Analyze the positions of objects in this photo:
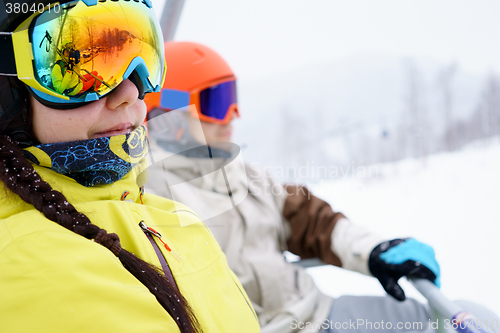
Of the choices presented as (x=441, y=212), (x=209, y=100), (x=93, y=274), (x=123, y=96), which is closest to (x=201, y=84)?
(x=209, y=100)

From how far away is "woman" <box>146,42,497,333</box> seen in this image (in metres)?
1.35

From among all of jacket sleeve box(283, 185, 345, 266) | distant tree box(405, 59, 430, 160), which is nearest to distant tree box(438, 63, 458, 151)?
distant tree box(405, 59, 430, 160)

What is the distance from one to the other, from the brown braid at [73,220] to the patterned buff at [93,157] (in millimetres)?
32

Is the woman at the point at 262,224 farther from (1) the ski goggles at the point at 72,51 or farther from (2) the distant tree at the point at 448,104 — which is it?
(2) the distant tree at the point at 448,104

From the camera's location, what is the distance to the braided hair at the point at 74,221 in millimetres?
549

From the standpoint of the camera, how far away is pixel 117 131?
2.15 ft

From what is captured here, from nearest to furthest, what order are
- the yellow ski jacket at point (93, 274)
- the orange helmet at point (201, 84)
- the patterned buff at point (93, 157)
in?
1. the yellow ski jacket at point (93, 274)
2. the patterned buff at point (93, 157)
3. the orange helmet at point (201, 84)

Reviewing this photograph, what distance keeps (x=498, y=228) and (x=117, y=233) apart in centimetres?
370

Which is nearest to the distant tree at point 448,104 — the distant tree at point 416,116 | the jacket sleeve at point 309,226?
the distant tree at point 416,116

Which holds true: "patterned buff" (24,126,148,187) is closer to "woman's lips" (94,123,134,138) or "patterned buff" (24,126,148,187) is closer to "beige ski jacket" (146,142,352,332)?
"woman's lips" (94,123,134,138)

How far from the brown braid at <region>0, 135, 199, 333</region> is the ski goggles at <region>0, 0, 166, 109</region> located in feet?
0.40

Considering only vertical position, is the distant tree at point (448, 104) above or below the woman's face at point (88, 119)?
below

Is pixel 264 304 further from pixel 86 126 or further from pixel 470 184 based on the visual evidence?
pixel 470 184

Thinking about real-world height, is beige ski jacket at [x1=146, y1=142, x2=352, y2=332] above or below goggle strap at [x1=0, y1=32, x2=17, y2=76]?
below
